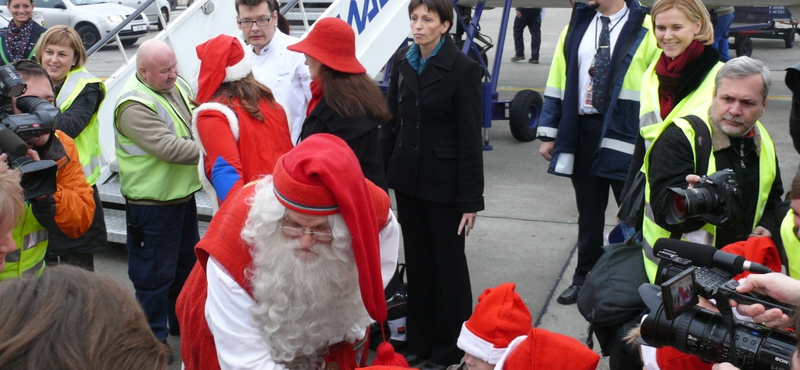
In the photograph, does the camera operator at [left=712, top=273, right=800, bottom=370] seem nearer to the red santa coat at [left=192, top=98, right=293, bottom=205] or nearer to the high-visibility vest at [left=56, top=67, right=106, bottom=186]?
the red santa coat at [left=192, top=98, right=293, bottom=205]

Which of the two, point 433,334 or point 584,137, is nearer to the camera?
point 433,334

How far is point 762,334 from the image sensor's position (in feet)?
6.34

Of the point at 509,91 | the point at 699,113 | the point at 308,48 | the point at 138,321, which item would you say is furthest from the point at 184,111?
the point at 509,91

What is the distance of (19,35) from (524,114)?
5.06 m

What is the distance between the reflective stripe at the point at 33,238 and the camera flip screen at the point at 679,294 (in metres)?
2.60

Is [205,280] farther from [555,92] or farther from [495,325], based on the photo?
[555,92]

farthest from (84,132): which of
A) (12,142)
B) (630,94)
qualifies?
(630,94)

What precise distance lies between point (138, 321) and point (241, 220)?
97cm

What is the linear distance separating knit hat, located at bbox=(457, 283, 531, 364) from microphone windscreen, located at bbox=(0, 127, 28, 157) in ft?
5.89

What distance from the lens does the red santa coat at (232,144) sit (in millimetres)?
3314

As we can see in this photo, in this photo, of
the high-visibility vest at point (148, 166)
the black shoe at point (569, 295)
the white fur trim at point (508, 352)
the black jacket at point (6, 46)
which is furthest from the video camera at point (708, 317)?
the black jacket at point (6, 46)

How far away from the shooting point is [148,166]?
4.06 m

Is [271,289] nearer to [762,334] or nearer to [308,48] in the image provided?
[762,334]

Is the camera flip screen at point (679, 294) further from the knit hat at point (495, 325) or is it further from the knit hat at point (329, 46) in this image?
the knit hat at point (329, 46)
